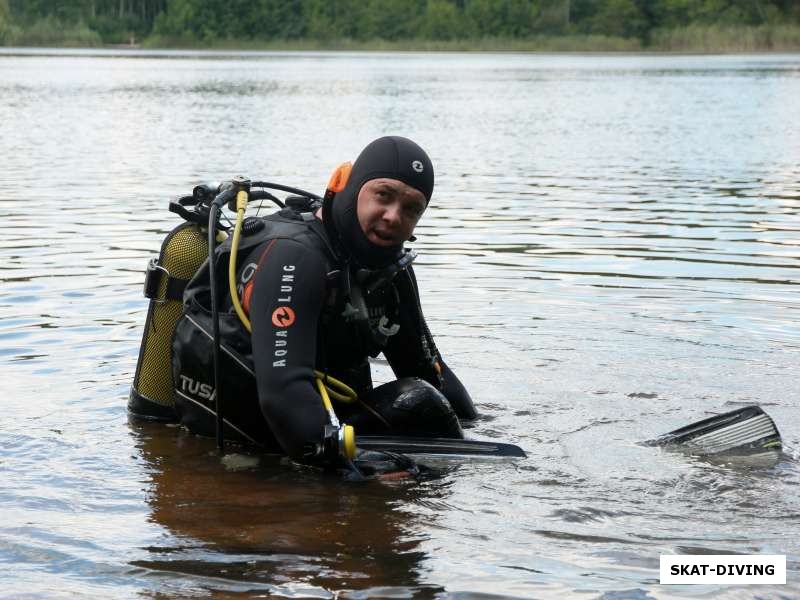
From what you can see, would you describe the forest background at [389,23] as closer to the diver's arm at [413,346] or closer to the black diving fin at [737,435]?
the diver's arm at [413,346]

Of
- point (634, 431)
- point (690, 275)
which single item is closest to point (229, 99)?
point (690, 275)

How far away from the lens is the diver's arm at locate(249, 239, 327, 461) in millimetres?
4281

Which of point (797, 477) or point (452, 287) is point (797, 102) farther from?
point (797, 477)

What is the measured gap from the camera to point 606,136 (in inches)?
852

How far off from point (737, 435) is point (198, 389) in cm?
207

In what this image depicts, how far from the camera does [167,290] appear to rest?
5109 millimetres

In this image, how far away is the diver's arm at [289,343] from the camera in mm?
4281

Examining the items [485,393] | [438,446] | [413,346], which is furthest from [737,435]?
[485,393]

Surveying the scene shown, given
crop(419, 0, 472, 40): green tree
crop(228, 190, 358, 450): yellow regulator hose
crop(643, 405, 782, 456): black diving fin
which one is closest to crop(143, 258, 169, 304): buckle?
crop(228, 190, 358, 450): yellow regulator hose

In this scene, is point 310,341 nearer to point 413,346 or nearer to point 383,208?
point 383,208

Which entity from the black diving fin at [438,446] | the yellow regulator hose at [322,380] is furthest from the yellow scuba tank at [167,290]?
the black diving fin at [438,446]

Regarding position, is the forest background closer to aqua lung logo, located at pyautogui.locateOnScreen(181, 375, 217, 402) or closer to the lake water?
the lake water

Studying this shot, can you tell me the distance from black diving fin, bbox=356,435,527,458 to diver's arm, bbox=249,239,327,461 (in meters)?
0.40

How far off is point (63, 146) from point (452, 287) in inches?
487
